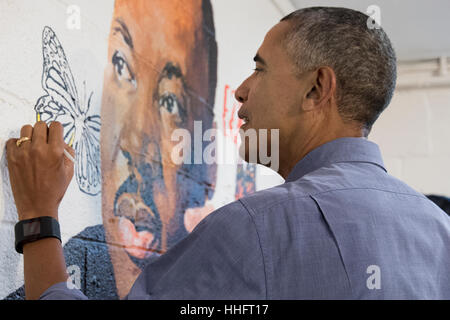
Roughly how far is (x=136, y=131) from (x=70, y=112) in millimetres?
306

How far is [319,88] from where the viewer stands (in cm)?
125

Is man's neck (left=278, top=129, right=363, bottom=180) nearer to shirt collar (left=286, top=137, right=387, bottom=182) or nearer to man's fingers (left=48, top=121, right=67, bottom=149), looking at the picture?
shirt collar (left=286, top=137, right=387, bottom=182)

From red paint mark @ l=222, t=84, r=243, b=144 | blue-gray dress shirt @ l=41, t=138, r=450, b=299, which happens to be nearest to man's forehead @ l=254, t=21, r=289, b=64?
blue-gray dress shirt @ l=41, t=138, r=450, b=299

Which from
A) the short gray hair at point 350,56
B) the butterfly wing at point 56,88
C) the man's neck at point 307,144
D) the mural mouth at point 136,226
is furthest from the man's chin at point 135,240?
the short gray hair at point 350,56

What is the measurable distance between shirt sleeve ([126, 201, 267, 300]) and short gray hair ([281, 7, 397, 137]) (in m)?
0.42

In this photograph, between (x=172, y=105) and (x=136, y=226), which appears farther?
(x=172, y=105)

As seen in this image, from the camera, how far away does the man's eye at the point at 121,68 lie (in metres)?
1.68

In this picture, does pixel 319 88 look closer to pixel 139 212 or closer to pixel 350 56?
pixel 350 56

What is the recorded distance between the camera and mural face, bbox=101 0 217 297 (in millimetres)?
1647

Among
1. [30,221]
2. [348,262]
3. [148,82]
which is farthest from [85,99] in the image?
[348,262]

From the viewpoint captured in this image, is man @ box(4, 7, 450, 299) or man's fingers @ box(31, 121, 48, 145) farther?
man's fingers @ box(31, 121, 48, 145)

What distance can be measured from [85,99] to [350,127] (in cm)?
67

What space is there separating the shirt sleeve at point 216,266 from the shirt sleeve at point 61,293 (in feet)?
0.34

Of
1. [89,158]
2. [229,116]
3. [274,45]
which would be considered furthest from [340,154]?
[229,116]
